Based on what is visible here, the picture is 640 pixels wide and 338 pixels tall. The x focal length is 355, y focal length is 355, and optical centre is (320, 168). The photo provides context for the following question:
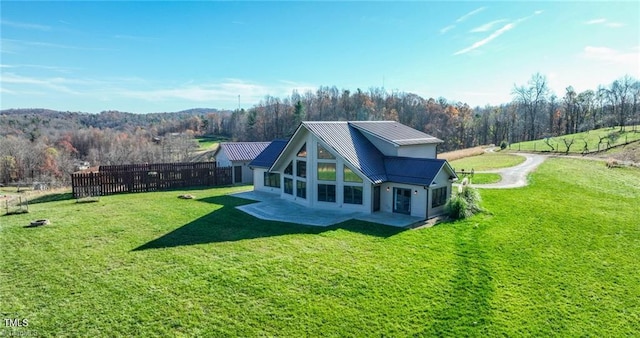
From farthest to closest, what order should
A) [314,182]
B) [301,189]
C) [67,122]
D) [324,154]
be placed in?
[67,122] → [301,189] → [314,182] → [324,154]

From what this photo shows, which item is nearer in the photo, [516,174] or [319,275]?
[319,275]

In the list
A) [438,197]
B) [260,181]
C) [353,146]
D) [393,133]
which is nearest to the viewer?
[438,197]

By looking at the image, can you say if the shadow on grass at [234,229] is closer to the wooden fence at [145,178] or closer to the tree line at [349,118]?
the wooden fence at [145,178]

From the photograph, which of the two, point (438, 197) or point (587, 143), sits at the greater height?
point (587, 143)

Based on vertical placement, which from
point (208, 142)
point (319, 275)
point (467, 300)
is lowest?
point (467, 300)

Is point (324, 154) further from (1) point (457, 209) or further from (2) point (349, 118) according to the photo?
(2) point (349, 118)

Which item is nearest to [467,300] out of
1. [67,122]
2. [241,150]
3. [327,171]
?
[327,171]

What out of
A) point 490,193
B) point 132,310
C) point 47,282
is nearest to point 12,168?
point 47,282
